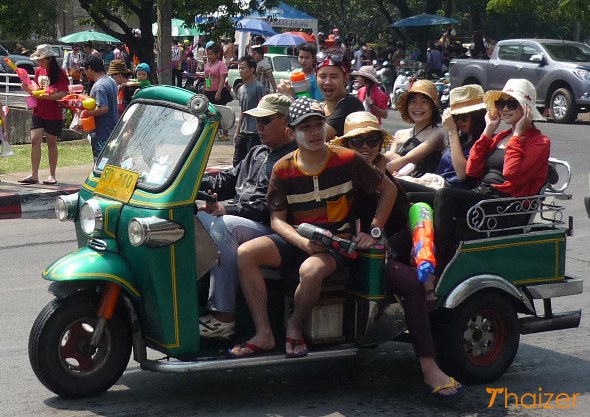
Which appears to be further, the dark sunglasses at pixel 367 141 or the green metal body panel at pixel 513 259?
the dark sunglasses at pixel 367 141

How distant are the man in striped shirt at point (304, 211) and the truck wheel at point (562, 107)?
1778 centimetres

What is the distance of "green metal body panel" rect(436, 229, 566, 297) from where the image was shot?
581 centimetres

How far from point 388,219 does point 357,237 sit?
17.7 inches

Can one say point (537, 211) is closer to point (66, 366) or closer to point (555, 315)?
point (555, 315)

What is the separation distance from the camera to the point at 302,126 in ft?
18.1

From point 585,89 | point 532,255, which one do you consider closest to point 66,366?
point 532,255

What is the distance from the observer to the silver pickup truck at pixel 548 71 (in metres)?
22.4

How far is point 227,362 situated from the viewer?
17.2 feet

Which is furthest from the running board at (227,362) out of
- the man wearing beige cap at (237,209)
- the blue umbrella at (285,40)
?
the blue umbrella at (285,40)

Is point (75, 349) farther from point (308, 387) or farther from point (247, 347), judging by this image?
point (308, 387)

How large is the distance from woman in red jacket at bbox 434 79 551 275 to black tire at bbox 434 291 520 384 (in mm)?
296

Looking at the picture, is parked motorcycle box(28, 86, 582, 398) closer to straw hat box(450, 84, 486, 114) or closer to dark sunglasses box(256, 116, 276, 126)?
dark sunglasses box(256, 116, 276, 126)

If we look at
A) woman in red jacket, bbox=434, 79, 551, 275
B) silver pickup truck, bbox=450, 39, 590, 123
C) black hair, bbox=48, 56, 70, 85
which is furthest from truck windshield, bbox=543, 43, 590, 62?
woman in red jacket, bbox=434, 79, 551, 275

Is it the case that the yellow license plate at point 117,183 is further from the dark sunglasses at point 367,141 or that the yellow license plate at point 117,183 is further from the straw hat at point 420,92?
the straw hat at point 420,92
